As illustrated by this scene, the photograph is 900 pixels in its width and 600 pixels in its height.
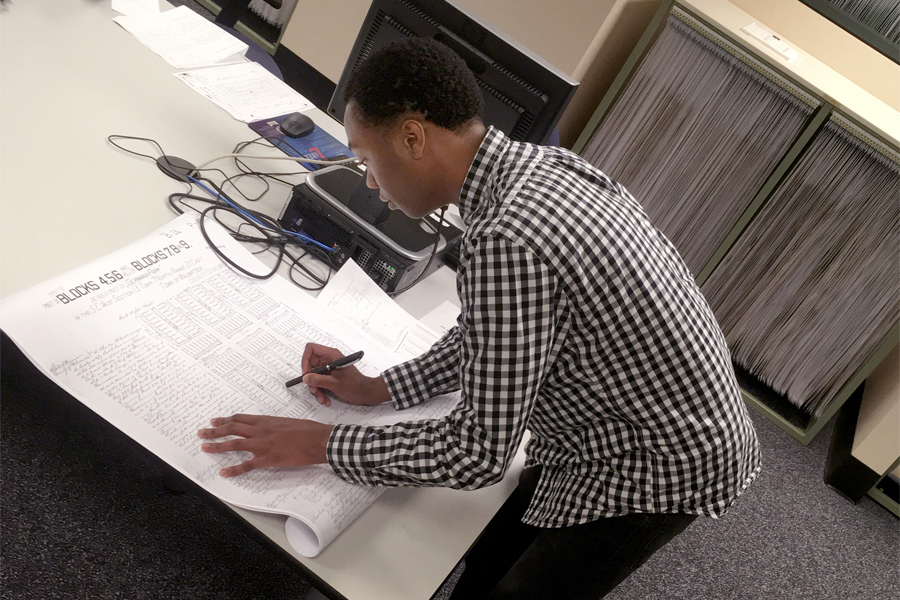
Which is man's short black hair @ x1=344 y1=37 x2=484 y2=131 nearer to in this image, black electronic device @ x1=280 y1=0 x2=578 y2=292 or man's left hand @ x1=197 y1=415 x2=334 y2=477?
black electronic device @ x1=280 y1=0 x2=578 y2=292

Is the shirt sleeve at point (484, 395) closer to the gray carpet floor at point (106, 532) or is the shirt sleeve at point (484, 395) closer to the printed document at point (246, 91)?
the gray carpet floor at point (106, 532)

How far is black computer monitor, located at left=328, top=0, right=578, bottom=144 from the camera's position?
122 centimetres

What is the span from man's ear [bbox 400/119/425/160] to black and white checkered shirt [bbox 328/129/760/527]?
8 centimetres

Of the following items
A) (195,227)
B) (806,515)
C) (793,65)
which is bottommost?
(806,515)

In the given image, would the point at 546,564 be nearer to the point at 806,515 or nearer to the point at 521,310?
the point at 521,310

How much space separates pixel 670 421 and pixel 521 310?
0.28 meters

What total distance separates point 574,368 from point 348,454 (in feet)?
1.04

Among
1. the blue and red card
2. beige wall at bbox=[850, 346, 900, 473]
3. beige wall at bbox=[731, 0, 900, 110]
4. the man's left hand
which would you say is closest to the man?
the man's left hand

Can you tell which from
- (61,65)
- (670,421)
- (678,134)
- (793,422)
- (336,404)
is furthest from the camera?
(793,422)

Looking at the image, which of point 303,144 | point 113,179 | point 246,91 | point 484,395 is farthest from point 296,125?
point 484,395

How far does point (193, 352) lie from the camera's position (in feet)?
3.14

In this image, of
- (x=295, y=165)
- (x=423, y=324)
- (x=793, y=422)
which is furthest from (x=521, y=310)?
(x=793, y=422)

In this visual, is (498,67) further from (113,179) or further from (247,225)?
(113,179)

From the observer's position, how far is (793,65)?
88.7 inches
